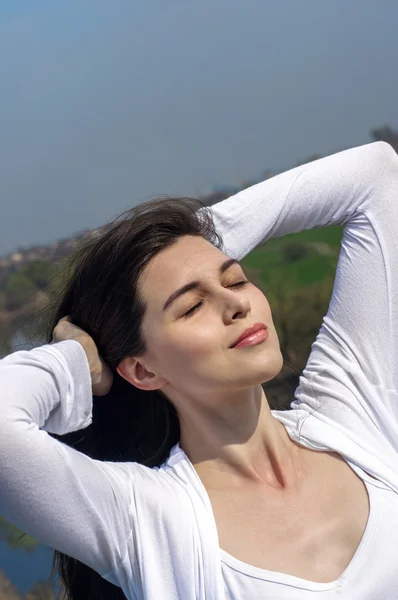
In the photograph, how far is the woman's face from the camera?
57.2 inches

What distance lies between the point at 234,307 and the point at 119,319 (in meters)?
0.25

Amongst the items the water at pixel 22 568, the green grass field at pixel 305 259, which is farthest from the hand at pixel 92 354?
the green grass field at pixel 305 259

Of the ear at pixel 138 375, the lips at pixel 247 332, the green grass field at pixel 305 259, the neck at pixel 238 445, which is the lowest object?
the green grass field at pixel 305 259

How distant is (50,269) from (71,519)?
0.81 metres

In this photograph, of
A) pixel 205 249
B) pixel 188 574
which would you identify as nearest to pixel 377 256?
pixel 205 249

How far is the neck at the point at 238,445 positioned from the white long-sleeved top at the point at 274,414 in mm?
44

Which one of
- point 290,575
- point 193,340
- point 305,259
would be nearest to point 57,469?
point 193,340

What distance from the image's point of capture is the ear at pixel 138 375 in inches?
63.4

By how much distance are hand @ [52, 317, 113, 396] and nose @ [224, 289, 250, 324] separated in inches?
11.2

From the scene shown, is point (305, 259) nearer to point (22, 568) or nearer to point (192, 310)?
point (22, 568)

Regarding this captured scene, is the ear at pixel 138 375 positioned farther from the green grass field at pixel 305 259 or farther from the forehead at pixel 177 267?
the green grass field at pixel 305 259

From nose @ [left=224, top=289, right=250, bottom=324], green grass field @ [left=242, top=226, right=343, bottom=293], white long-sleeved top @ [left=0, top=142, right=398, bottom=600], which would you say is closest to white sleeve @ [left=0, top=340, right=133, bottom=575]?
white long-sleeved top @ [left=0, top=142, right=398, bottom=600]

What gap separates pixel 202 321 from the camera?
4.86 feet

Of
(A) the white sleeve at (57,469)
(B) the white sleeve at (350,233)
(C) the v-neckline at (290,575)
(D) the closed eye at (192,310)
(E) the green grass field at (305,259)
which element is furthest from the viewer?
(E) the green grass field at (305,259)
